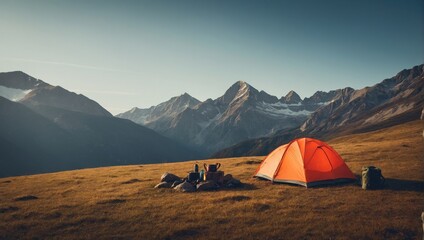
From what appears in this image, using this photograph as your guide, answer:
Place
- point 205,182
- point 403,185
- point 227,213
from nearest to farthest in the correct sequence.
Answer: point 227,213 < point 403,185 < point 205,182

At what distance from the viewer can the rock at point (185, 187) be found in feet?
78.1

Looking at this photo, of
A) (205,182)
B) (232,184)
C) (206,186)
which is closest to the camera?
A: (206,186)

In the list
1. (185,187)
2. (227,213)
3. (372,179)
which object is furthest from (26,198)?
(372,179)

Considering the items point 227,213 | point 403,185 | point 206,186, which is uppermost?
point 206,186

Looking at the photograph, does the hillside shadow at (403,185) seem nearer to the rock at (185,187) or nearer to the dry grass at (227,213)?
the dry grass at (227,213)

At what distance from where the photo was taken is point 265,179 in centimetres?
2784

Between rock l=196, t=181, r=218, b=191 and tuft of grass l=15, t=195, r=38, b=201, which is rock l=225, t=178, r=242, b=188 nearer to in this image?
rock l=196, t=181, r=218, b=191

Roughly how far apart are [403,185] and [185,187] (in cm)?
1735

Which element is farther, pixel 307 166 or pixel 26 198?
pixel 307 166

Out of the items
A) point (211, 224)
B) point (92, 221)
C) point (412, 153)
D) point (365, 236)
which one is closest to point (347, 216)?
point (365, 236)

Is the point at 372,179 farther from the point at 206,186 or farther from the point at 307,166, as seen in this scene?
the point at 206,186

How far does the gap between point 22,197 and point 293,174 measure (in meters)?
23.0

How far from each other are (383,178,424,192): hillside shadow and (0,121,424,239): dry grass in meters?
0.06

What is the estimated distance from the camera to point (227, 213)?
Answer: 1736 cm
